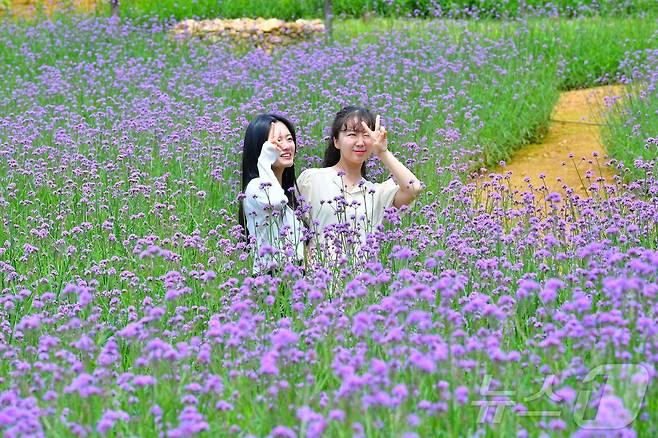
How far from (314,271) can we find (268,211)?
1.60 feet

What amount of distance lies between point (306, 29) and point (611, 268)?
8.85 metres

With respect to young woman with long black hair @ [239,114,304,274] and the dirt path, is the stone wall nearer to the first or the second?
the dirt path

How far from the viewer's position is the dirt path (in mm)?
6957

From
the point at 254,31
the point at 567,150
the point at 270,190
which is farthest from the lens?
the point at 254,31

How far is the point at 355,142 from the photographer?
4965mm

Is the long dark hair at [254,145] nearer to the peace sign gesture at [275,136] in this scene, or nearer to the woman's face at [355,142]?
the peace sign gesture at [275,136]

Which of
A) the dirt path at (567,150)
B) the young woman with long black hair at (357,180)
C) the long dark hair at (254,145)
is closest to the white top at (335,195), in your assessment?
the young woman with long black hair at (357,180)

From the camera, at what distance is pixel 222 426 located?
2598 mm

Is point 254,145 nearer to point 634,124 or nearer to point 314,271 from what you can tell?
point 314,271

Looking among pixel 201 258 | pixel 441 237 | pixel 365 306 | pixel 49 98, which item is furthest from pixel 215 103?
pixel 365 306

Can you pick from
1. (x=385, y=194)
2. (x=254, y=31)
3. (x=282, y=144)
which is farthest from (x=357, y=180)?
(x=254, y=31)

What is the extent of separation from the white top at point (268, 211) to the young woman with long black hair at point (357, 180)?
27cm

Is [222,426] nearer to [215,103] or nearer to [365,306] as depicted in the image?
[365,306]

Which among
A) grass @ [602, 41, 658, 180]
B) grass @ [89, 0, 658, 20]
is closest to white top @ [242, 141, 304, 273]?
grass @ [602, 41, 658, 180]
